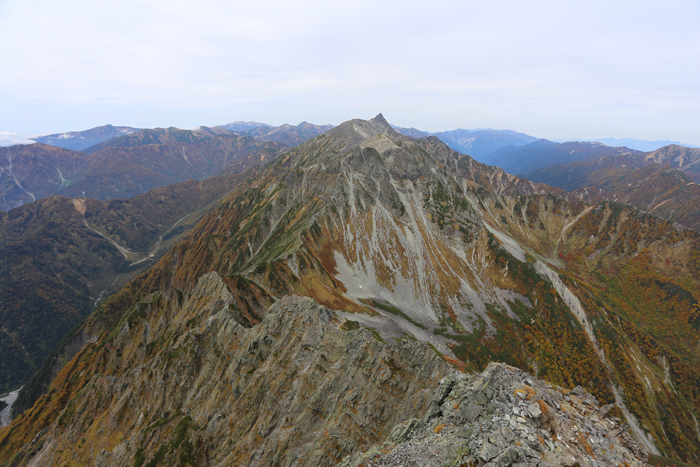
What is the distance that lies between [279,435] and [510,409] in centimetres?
3069

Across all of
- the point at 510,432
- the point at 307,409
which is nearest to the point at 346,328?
the point at 307,409

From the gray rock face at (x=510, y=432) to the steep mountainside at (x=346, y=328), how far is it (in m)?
9.41

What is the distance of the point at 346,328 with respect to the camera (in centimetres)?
5738

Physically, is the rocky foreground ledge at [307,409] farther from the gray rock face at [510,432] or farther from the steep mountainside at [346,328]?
the steep mountainside at [346,328]

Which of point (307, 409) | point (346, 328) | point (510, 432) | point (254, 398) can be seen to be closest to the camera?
point (510, 432)

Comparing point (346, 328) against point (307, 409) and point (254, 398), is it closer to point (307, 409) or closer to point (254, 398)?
point (307, 409)

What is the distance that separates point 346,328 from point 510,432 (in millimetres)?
42616

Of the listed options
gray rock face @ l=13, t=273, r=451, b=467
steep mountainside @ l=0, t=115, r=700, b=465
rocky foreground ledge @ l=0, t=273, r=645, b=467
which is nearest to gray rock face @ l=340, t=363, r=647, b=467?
rocky foreground ledge @ l=0, t=273, r=645, b=467

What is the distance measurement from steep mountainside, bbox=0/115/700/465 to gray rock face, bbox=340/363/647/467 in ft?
30.9

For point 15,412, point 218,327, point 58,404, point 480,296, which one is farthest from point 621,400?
point 15,412

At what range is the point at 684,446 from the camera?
102812 millimetres

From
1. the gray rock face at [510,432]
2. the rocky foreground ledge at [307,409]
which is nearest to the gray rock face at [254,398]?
the rocky foreground ledge at [307,409]

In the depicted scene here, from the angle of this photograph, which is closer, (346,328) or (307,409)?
(307,409)

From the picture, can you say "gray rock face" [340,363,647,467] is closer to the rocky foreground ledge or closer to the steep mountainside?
the rocky foreground ledge
